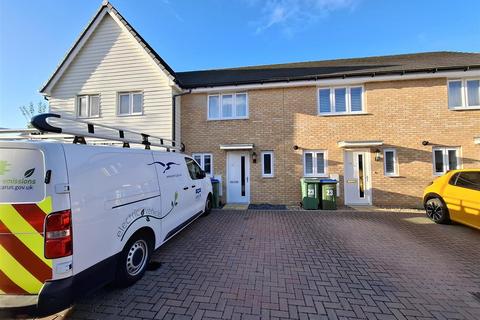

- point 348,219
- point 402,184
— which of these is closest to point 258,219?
point 348,219

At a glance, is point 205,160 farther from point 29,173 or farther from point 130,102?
point 29,173

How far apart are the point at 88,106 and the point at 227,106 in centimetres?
670

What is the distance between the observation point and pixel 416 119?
8.73 m

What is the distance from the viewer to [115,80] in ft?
32.2

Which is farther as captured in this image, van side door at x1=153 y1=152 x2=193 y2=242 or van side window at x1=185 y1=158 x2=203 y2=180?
van side window at x1=185 y1=158 x2=203 y2=180

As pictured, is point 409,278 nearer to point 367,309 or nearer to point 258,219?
point 367,309

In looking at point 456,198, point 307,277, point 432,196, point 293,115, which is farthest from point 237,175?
point 456,198

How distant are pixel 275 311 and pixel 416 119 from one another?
32.2 feet

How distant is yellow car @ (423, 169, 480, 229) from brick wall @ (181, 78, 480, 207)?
229 cm

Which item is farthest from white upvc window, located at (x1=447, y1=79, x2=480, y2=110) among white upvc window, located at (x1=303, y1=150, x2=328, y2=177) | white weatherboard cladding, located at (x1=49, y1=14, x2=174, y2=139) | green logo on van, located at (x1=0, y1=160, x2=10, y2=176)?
green logo on van, located at (x1=0, y1=160, x2=10, y2=176)

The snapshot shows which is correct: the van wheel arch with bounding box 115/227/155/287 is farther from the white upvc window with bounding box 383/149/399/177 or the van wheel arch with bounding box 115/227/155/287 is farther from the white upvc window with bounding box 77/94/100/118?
the white upvc window with bounding box 383/149/399/177

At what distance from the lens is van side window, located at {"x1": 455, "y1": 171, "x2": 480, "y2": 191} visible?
5425 mm

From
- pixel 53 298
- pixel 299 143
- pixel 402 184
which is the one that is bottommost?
pixel 53 298

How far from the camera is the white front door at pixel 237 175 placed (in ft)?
31.4
